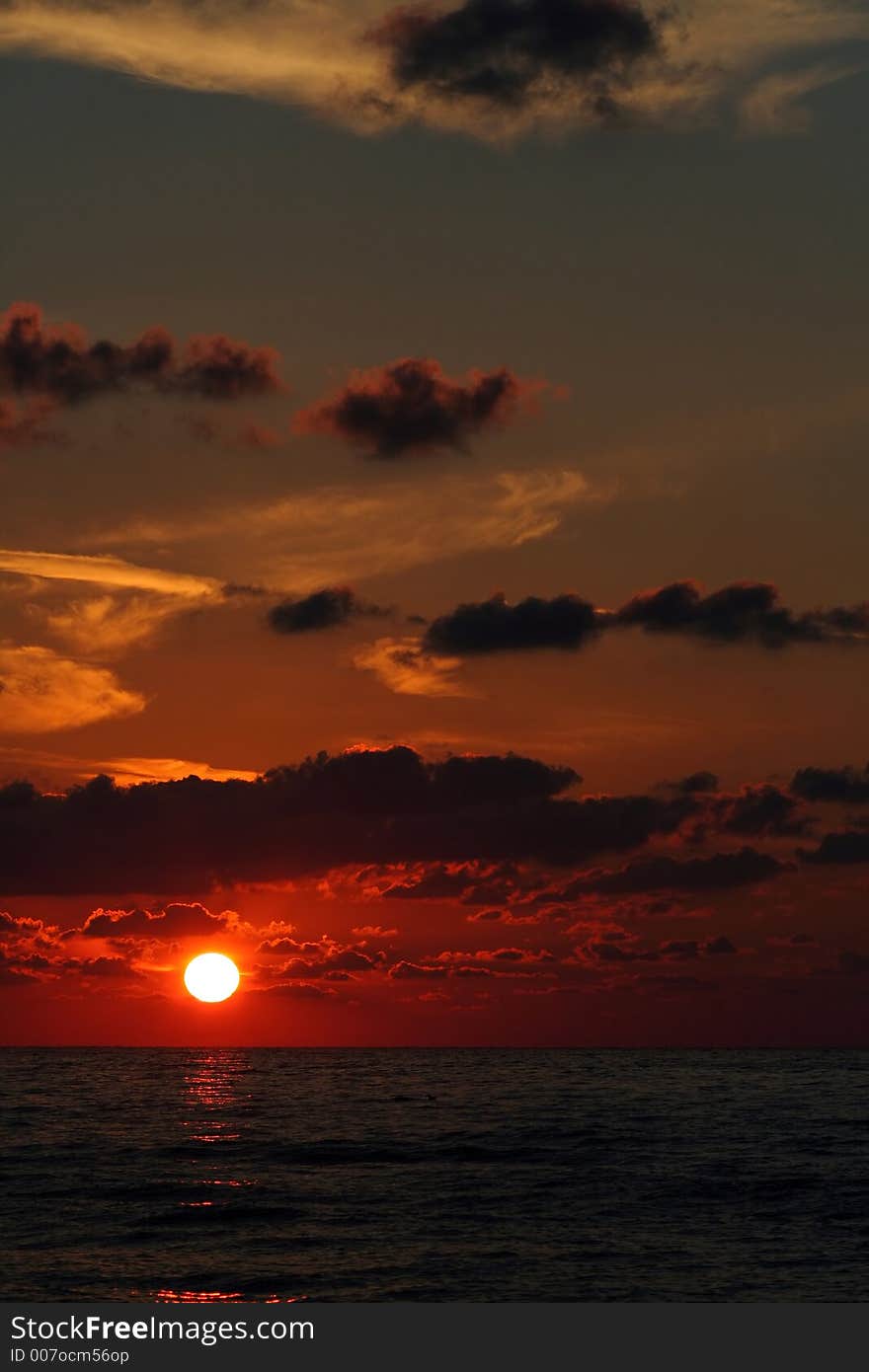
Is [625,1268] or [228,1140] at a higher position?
[228,1140]

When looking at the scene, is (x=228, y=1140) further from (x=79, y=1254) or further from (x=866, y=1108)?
(x=866, y=1108)

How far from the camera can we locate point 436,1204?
7669 cm

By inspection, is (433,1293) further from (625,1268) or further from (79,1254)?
(79,1254)

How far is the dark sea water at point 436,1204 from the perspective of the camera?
55.9m

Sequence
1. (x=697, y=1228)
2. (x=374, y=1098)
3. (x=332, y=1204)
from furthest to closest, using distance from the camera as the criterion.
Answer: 1. (x=374, y=1098)
2. (x=332, y=1204)
3. (x=697, y=1228)

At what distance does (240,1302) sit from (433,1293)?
7127mm

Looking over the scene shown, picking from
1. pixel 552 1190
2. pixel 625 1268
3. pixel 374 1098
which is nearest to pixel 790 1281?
pixel 625 1268

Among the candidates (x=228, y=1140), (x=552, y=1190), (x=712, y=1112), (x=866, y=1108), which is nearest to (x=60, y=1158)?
(x=228, y=1140)

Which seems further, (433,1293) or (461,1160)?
(461,1160)

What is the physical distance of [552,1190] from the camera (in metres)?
81.8

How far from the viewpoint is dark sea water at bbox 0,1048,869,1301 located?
5591cm

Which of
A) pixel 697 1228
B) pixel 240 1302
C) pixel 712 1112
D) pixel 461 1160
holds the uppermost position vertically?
pixel 712 1112

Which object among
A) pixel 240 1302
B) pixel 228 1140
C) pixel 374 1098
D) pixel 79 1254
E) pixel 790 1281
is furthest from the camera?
pixel 374 1098

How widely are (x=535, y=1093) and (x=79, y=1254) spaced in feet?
378
